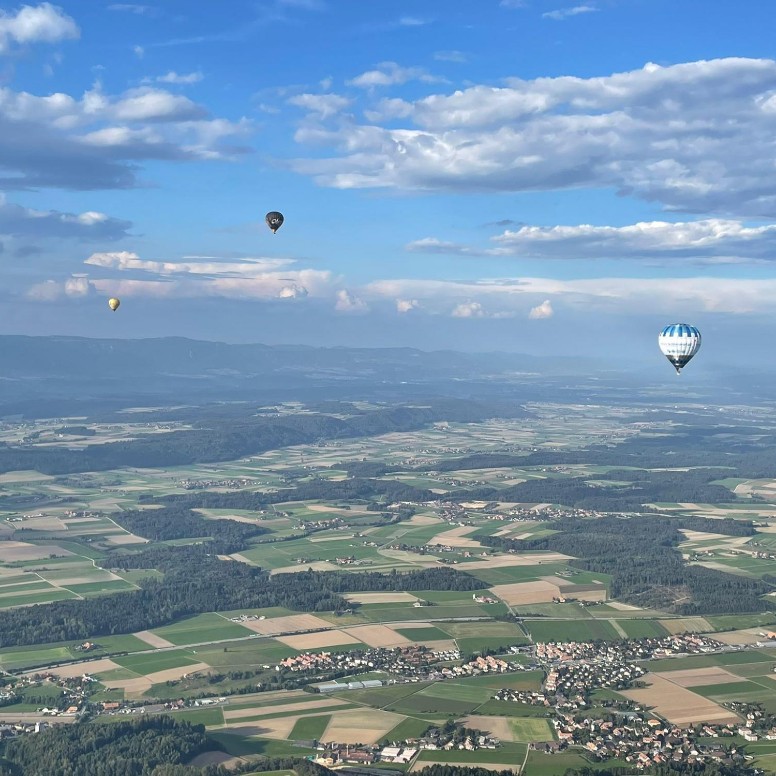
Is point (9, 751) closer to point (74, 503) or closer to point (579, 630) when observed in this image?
point (579, 630)

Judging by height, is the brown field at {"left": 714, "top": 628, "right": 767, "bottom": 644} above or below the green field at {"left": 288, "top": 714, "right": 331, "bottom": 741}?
below

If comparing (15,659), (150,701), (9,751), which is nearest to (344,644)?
(150,701)

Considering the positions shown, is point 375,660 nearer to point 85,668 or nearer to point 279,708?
point 279,708

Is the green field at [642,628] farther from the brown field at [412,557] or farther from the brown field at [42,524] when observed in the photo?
the brown field at [42,524]

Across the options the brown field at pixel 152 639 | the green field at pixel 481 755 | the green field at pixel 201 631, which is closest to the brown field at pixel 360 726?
the green field at pixel 481 755

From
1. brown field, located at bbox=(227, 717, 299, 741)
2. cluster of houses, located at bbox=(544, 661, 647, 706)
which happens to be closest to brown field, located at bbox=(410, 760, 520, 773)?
brown field, located at bbox=(227, 717, 299, 741)

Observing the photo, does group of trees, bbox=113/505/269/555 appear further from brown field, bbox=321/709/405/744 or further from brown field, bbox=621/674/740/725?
brown field, bbox=621/674/740/725

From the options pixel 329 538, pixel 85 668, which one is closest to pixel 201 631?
pixel 85 668
